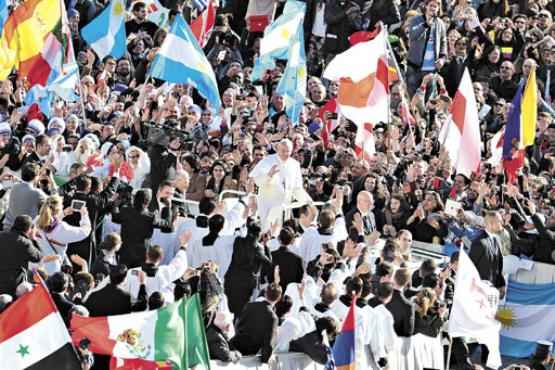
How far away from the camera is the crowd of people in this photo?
16.1 metres

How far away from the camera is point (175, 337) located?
14.1m

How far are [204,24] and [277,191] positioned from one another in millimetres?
7056

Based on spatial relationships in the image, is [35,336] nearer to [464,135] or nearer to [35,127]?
[35,127]

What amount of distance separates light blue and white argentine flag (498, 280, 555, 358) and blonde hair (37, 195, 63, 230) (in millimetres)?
5596

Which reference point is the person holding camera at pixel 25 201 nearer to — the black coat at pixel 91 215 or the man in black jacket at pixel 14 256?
the black coat at pixel 91 215

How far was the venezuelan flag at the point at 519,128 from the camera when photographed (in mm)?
22438

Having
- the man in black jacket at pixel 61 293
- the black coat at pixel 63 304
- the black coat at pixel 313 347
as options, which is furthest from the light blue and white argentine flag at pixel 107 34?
the black coat at pixel 63 304

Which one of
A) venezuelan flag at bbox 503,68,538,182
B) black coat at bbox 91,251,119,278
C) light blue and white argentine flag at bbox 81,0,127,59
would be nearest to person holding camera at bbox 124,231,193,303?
black coat at bbox 91,251,119,278

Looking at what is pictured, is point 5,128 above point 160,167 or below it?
above

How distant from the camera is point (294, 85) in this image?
78.4 feet

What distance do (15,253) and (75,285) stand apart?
0.63 metres

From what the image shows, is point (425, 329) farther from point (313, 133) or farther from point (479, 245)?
point (313, 133)

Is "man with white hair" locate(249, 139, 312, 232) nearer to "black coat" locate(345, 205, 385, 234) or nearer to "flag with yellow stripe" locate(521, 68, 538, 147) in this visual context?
"black coat" locate(345, 205, 385, 234)

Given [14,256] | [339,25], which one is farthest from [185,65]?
[14,256]
